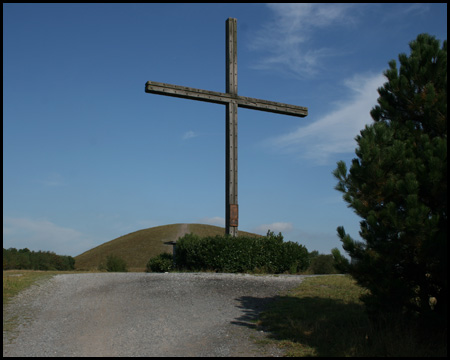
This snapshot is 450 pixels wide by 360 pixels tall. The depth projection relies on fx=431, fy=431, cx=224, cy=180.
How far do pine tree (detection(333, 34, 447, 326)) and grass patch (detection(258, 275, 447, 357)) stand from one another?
0.42 meters

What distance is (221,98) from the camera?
16.2m

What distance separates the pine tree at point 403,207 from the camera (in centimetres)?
655

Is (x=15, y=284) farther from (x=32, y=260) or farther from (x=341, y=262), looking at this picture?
(x=32, y=260)

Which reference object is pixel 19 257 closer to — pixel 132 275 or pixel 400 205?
pixel 132 275

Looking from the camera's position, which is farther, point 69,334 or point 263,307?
point 263,307

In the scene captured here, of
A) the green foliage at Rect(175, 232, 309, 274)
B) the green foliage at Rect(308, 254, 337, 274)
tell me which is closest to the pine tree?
the green foliage at Rect(175, 232, 309, 274)

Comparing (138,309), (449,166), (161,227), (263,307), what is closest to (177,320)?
(138,309)

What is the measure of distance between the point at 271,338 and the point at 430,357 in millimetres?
2563

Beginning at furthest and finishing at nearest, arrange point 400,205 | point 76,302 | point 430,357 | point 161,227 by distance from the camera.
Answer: point 161,227
point 76,302
point 400,205
point 430,357

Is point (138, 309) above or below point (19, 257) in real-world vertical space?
below

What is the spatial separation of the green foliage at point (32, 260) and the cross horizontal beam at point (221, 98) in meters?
15.8

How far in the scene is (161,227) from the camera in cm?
4744

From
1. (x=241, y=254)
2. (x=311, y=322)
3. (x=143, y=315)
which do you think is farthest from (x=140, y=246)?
(x=311, y=322)

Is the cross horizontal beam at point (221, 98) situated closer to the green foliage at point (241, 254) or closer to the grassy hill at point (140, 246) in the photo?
the green foliage at point (241, 254)
